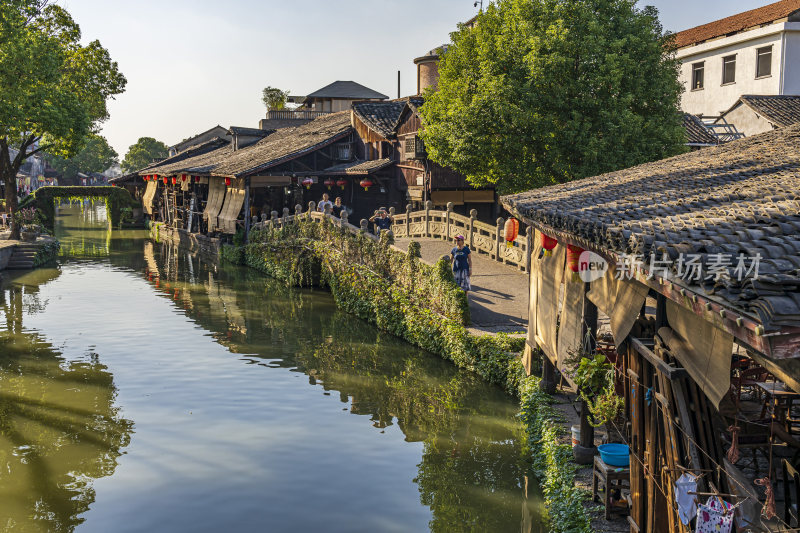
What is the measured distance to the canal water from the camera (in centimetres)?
973

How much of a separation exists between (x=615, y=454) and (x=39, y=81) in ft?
108

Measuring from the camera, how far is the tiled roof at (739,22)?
102ft

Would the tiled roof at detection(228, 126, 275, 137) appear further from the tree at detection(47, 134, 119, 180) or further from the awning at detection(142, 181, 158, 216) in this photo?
the tree at detection(47, 134, 119, 180)

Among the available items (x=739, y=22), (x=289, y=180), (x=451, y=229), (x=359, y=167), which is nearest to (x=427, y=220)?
(x=451, y=229)

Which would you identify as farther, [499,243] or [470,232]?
[470,232]

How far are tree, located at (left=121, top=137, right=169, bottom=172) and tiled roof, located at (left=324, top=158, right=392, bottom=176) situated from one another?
7355 centimetres

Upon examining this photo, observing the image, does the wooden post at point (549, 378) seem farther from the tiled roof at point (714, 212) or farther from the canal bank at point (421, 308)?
the tiled roof at point (714, 212)

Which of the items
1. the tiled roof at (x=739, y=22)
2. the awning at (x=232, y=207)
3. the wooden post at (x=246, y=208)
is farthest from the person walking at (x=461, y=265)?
the tiled roof at (x=739, y=22)

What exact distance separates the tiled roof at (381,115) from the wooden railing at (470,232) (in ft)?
20.2

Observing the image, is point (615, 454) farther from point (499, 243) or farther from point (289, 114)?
point (289, 114)

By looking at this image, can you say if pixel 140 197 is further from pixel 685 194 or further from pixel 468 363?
pixel 685 194

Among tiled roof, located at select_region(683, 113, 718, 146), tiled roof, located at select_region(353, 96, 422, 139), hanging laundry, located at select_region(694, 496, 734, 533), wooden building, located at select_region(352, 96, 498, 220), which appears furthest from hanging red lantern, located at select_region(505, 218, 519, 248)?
tiled roof, located at select_region(353, 96, 422, 139)

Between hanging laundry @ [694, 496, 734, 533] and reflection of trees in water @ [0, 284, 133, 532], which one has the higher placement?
hanging laundry @ [694, 496, 734, 533]

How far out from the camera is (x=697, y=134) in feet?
90.9
